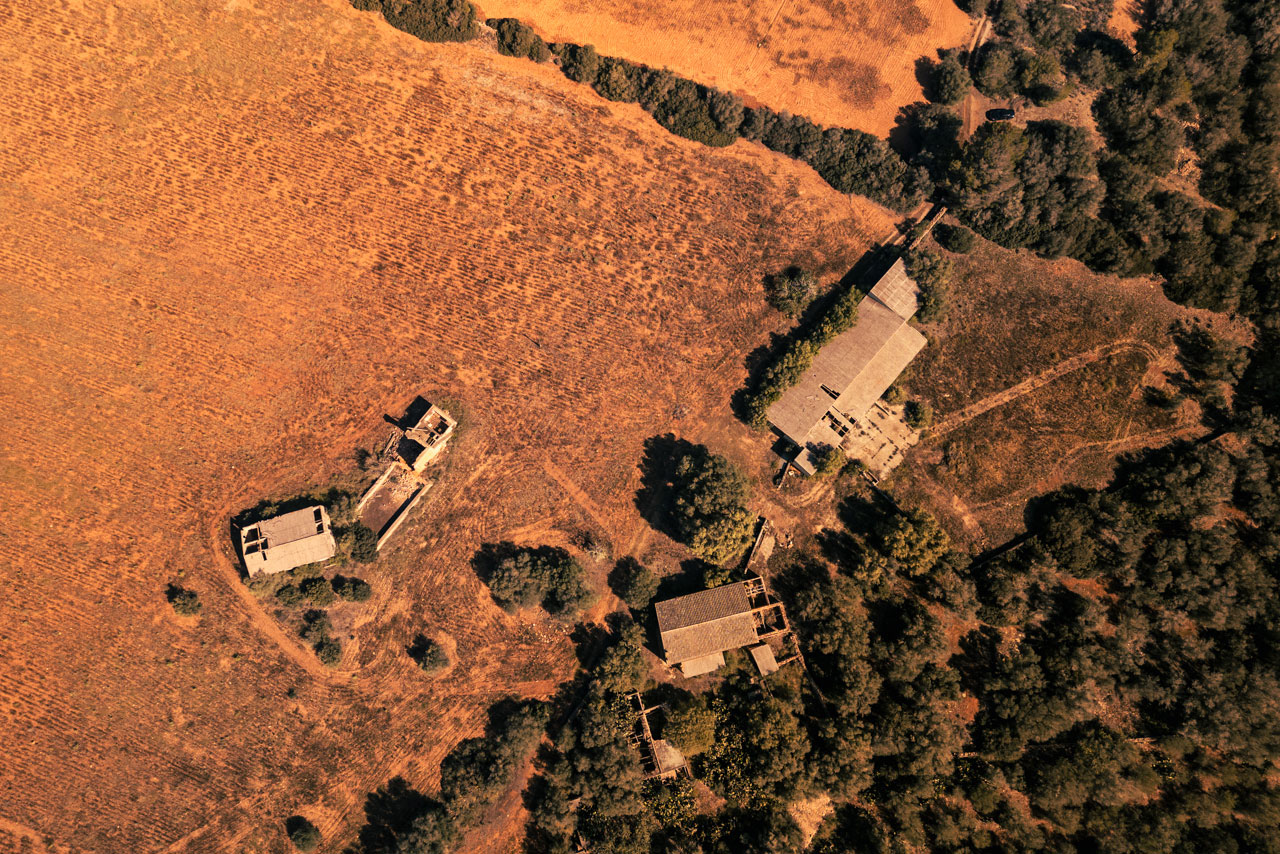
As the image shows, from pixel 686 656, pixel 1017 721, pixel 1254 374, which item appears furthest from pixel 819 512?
pixel 1254 374

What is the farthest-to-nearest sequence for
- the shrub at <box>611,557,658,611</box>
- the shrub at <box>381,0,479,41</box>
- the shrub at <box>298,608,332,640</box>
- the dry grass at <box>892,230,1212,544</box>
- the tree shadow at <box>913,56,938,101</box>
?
1. the tree shadow at <box>913,56,938,101</box>
2. the shrub at <box>381,0,479,41</box>
3. the dry grass at <box>892,230,1212,544</box>
4. the shrub at <box>298,608,332,640</box>
5. the shrub at <box>611,557,658,611</box>

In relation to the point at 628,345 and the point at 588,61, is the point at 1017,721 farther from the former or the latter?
the point at 588,61

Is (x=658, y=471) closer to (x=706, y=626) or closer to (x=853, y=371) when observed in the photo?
(x=706, y=626)

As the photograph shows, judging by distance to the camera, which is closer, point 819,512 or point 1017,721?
point 1017,721

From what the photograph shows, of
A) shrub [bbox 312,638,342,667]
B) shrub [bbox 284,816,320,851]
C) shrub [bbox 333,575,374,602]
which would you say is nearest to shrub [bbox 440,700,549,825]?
shrub [bbox 284,816,320,851]

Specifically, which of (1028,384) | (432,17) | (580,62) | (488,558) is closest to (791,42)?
(580,62)

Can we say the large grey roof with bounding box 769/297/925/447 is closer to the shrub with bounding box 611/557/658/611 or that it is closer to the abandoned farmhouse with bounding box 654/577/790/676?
the abandoned farmhouse with bounding box 654/577/790/676
